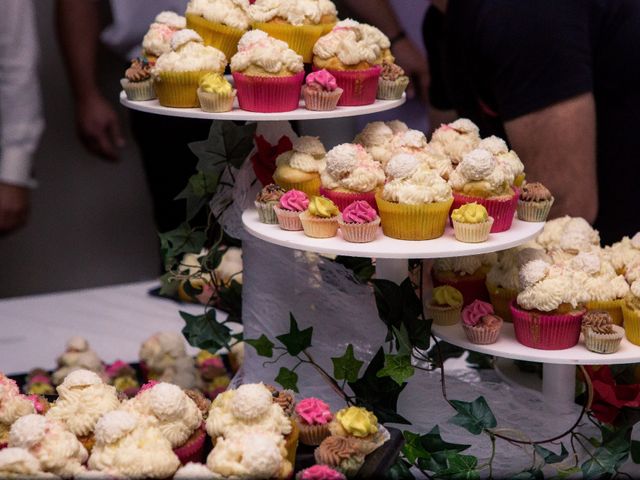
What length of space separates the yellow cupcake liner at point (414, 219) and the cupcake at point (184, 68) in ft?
1.46

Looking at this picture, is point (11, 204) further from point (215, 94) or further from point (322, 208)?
point (322, 208)

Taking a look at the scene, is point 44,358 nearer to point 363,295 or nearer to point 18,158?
point 363,295

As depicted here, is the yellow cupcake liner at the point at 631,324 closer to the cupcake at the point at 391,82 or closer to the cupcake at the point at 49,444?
the cupcake at the point at 391,82

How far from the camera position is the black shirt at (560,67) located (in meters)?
2.33

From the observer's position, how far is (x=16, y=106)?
372cm

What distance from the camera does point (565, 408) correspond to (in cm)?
190

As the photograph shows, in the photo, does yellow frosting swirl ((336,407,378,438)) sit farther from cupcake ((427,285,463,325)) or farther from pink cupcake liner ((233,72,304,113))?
pink cupcake liner ((233,72,304,113))

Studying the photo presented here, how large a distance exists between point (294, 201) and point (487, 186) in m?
0.35

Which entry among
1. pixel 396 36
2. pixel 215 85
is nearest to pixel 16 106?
pixel 396 36

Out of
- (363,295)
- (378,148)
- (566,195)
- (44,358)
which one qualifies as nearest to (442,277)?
(363,295)

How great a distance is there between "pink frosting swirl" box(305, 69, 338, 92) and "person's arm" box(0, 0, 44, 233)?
2.07 meters

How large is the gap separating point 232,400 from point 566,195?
4.22ft

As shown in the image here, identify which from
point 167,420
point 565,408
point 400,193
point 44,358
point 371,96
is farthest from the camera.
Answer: point 44,358

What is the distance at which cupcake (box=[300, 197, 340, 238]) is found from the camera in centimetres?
176
